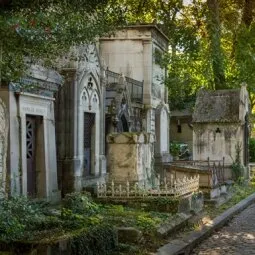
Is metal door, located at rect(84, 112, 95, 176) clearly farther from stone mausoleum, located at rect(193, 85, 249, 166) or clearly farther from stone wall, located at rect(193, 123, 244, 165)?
stone wall, located at rect(193, 123, 244, 165)

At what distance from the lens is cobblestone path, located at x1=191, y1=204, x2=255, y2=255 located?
907 cm

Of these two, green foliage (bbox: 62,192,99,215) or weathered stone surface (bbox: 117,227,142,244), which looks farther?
green foliage (bbox: 62,192,99,215)

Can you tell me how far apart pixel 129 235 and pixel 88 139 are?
24.7 feet

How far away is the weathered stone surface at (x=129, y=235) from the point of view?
27.6ft

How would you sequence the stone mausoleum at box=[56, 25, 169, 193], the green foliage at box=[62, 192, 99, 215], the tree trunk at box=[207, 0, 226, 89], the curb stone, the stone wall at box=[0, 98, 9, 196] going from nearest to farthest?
the stone wall at box=[0, 98, 9, 196]
the curb stone
the green foliage at box=[62, 192, 99, 215]
the stone mausoleum at box=[56, 25, 169, 193]
the tree trunk at box=[207, 0, 226, 89]

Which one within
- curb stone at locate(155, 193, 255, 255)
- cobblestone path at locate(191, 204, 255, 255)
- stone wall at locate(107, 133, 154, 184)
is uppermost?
stone wall at locate(107, 133, 154, 184)

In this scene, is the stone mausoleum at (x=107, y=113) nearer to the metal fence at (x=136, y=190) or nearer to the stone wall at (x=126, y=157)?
the stone wall at (x=126, y=157)

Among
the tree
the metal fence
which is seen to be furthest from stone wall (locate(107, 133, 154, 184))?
the tree

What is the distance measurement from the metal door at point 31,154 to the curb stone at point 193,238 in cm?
372

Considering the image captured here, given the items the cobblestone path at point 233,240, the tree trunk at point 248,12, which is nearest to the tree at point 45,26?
the cobblestone path at point 233,240

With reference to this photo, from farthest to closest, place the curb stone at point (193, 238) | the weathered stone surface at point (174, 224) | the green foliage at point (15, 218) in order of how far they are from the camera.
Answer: the weathered stone surface at point (174, 224), the curb stone at point (193, 238), the green foliage at point (15, 218)

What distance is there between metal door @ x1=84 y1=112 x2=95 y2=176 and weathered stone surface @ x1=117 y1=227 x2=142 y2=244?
716 cm

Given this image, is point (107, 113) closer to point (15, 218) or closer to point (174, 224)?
point (174, 224)

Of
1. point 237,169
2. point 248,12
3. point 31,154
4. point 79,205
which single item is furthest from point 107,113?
point 248,12
